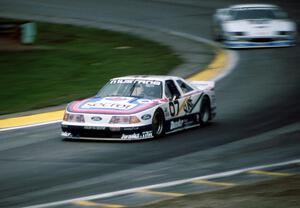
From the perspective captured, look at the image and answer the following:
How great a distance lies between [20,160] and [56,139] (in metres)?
2.27

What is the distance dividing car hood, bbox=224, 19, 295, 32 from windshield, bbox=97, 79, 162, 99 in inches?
499

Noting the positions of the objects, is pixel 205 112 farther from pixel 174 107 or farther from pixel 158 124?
pixel 158 124

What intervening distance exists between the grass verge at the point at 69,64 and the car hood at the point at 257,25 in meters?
2.36

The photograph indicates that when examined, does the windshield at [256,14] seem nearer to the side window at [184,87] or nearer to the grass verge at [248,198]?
the side window at [184,87]

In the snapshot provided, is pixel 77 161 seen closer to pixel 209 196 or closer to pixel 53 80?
pixel 209 196

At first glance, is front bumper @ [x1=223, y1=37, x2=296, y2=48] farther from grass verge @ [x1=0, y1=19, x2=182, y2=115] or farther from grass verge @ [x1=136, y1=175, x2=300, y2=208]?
grass verge @ [x1=136, y1=175, x2=300, y2=208]

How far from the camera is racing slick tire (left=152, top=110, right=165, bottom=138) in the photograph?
647 inches

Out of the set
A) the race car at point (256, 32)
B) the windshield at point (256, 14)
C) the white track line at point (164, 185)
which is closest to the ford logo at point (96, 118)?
the white track line at point (164, 185)

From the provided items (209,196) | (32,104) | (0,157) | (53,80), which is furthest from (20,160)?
(53,80)

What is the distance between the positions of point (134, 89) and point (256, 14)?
14.7 meters

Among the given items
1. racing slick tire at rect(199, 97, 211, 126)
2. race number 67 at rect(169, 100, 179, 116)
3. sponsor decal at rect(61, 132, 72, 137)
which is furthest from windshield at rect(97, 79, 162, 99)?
racing slick tire at rect(199, 97, 211, 126)

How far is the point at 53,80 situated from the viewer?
23641 mm

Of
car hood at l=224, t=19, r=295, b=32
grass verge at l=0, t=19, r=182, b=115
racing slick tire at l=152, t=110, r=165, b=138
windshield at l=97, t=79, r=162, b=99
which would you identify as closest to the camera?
racing slick tire at l=152, t=110, r=165, b=138

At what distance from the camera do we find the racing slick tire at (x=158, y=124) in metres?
16.4
